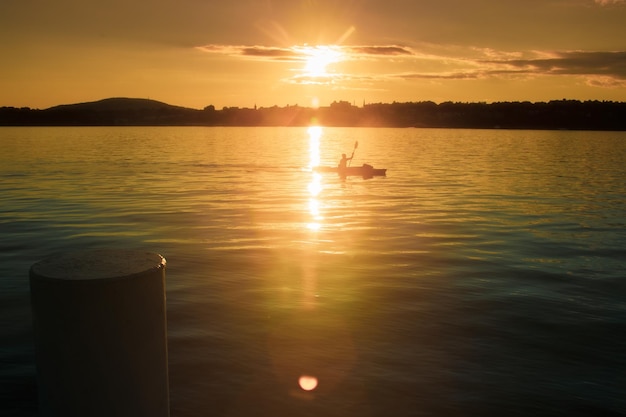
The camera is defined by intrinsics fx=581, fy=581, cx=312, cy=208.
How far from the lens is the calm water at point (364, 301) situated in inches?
328

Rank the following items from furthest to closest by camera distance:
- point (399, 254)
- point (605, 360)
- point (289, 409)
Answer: point (399, 254) < point (605, 360) < point (289, 409)

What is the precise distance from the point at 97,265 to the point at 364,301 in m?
9.19

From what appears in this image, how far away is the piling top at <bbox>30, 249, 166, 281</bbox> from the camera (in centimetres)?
382

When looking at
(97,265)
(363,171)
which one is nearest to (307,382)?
(97,265)

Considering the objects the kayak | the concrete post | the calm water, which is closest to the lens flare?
the calm water

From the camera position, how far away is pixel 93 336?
149 inches

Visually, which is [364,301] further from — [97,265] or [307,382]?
[97,265]

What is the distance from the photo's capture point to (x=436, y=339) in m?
10.4

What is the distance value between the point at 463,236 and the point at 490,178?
28.4 metres

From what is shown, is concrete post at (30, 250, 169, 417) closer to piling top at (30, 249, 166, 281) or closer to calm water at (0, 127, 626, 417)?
piling top at (30, 249, 166, 281)

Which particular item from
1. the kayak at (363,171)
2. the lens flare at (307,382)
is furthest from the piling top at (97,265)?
the kayak at (363,171)

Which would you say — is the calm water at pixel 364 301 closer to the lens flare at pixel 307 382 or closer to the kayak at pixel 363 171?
the lens flare at pixel 307 382

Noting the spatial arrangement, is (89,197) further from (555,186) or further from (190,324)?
(555,186)

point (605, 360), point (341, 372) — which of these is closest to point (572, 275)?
point (605, 360)
